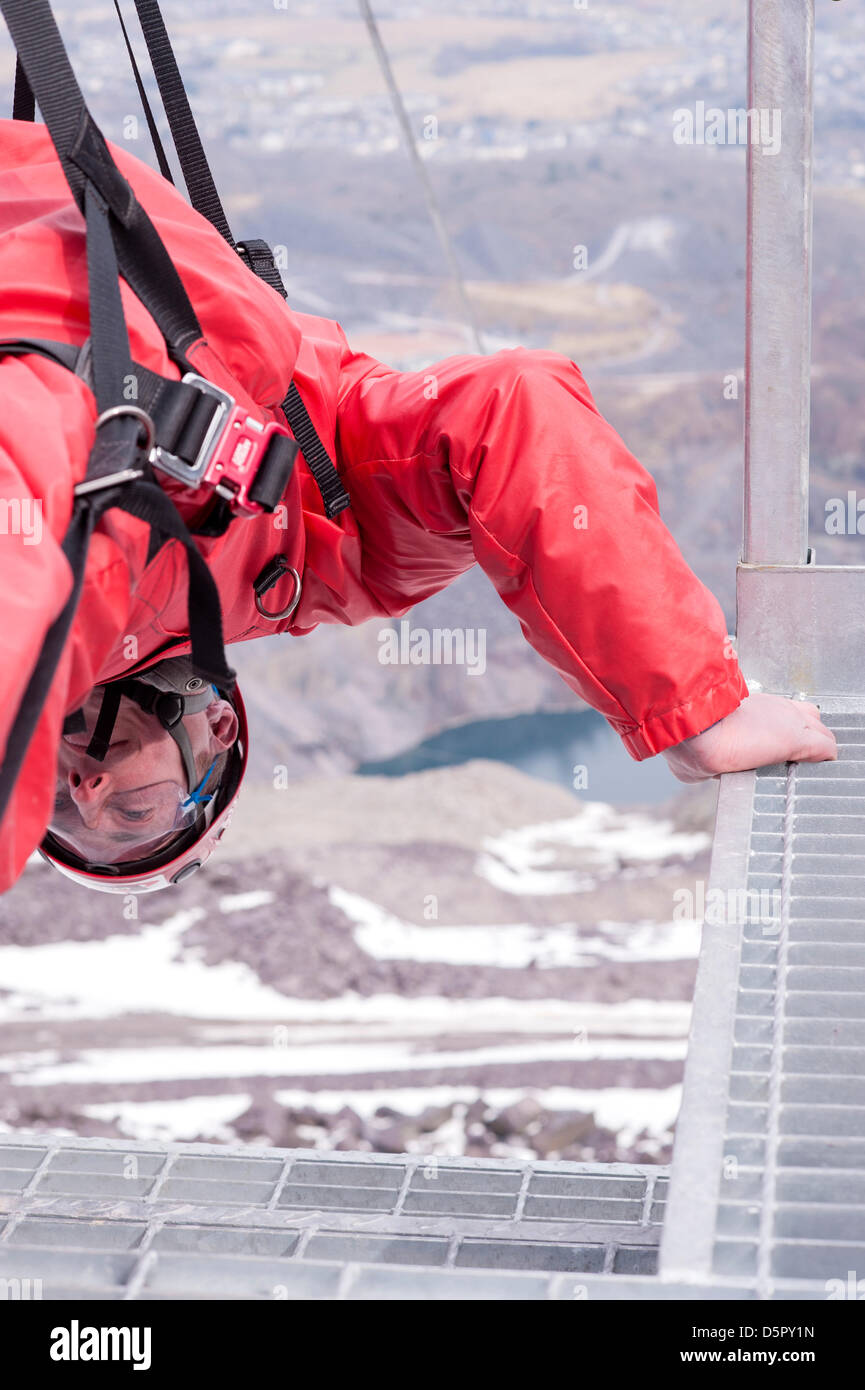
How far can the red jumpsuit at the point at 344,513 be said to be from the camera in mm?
476

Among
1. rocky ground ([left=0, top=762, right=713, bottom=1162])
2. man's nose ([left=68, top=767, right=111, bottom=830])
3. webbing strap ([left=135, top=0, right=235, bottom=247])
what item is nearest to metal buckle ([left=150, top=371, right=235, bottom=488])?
webbing strap ([left=135, top=0, right=235, bottom=247])

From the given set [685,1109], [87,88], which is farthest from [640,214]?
[685,1109]

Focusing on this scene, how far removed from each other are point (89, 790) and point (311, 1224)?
257mm

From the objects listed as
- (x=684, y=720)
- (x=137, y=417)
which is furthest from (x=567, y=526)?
(x=137, y=417)

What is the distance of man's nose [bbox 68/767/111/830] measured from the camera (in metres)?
0.73

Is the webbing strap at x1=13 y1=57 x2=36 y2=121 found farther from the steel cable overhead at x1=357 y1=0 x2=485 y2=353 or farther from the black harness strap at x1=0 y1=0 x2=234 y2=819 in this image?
the steel cable overhead at x1=357 y1=0 x2=485 y2=353

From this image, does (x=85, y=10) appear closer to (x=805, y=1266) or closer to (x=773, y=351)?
(x=773, y=351)

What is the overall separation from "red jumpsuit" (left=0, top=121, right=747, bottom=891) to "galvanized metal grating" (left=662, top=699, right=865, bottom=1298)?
83 millimetres

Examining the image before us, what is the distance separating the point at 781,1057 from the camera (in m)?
0.50

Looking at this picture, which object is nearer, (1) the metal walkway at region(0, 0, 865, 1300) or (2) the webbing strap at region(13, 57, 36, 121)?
(1) the metal walkway at region(0, 0, 865, 1300)

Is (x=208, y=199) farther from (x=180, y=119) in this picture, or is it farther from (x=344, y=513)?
(x=344, y=513)

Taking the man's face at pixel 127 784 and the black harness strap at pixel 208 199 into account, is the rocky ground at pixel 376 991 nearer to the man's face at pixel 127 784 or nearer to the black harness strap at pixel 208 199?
the man's face at pixel 127 784

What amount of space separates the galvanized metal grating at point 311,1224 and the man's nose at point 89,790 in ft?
0.67

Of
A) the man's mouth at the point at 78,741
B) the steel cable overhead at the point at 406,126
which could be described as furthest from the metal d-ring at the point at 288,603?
the steel cable overhead at the point at 406,126
